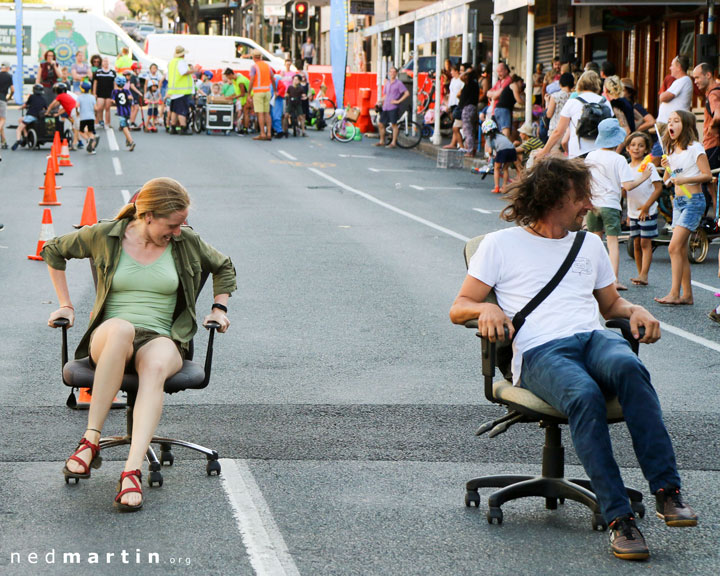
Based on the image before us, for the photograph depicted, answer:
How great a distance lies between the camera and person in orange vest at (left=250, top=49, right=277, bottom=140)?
31.1m

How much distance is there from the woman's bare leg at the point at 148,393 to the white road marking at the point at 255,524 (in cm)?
43

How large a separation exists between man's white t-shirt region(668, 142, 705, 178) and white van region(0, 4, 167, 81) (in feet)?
110

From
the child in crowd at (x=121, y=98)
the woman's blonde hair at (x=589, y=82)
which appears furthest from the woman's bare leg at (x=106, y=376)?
the child in crowd at (x=121, y=98)

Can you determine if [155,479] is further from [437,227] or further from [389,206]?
[389,206]

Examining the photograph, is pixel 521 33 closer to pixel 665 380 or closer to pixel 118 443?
pixel 665 380

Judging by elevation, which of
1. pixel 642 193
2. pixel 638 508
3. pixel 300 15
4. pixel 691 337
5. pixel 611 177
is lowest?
pixel 691 337

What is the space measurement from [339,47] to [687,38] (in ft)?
43.5

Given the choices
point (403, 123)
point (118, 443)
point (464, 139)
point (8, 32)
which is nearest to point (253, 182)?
point (464, 139)

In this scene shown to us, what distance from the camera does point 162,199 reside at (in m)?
5.46

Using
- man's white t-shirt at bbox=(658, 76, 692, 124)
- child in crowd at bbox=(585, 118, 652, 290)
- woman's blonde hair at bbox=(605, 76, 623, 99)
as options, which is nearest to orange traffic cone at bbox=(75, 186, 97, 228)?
child in crowd at bbox=(585, 118, 652, 290)

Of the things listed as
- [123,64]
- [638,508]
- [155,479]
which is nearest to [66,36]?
[123,64]

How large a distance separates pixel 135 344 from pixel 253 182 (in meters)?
16.0

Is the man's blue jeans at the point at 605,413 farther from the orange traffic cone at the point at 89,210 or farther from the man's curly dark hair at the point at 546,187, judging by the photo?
the orange traffic cone at the point at 89,210

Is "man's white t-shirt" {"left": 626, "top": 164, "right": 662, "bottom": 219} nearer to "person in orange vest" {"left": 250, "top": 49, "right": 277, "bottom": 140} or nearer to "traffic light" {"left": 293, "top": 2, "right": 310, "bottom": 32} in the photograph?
"person in orange vest" {"left": 250, "top": 49, "right": 277, "bottom": 140}
